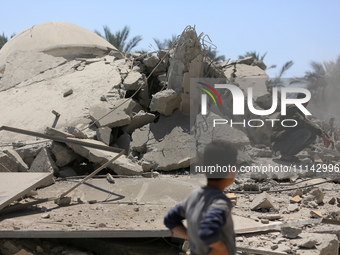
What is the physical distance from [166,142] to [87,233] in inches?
158

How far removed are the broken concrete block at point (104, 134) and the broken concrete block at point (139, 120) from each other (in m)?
0.59

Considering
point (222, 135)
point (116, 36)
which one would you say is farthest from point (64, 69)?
point (116, 36)

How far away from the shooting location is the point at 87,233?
4070 mm

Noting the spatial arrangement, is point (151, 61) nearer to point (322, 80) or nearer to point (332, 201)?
point (332, 201)

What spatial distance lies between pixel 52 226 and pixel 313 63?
2071 cm

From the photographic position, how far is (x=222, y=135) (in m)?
7.99

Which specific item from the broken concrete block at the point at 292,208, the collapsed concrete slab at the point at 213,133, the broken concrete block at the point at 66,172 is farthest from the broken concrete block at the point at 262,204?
the broken concrete block at the point at 66,172

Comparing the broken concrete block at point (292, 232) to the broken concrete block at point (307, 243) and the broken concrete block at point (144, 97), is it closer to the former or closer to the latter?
the broken concrete block at point (307, 243)

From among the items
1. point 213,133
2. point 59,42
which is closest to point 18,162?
point 213,133

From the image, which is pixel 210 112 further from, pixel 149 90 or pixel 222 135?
pixel 149 90

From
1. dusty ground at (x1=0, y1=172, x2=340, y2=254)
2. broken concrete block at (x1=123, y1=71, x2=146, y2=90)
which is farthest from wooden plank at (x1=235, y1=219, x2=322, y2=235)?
broken concrete block at (x1=123, y1=71, x2=146, y2=90)

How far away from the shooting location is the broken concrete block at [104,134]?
25.4 feet

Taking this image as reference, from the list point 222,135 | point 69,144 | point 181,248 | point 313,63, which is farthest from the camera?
point 313,63

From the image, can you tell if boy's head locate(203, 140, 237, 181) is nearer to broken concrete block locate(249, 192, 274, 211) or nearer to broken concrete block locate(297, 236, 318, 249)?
broken concrete block locate(297, 236, 318, 249)
